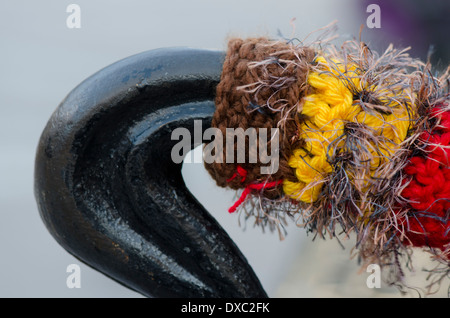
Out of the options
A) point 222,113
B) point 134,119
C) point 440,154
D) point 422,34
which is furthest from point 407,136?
point 422,34

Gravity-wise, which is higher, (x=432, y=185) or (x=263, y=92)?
(x=263, y=92)

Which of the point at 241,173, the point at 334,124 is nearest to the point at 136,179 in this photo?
the point at 241,173

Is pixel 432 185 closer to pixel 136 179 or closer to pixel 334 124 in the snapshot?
pixel 334 124

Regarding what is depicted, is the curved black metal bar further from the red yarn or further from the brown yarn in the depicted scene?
the red yarn

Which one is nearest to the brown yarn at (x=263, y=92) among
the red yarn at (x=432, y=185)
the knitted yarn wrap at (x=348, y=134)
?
the knitted yarn wrap at (x=348, y=134)

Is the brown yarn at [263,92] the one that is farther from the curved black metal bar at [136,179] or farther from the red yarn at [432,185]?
the red yarn at [432,185]

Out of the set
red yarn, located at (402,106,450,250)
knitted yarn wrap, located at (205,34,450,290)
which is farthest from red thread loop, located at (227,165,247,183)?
red yarn, located at (402,106,450,250)
